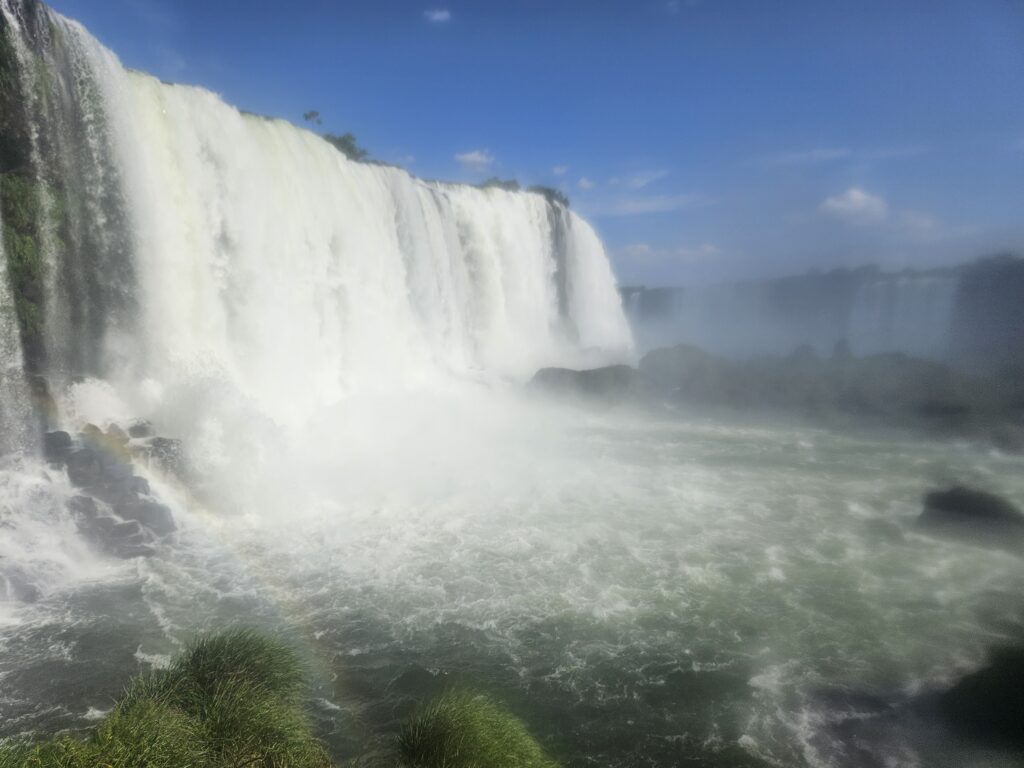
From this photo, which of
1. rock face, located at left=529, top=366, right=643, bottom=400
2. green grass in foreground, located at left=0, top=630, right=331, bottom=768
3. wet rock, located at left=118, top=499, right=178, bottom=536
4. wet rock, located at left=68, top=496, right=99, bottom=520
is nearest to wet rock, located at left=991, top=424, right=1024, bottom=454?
rock face, located at left=529, top=366, right=643, bottom=400

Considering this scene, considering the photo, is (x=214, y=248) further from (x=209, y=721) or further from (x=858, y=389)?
(x=858, y=389)

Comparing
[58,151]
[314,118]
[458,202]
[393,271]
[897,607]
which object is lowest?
[897,607]

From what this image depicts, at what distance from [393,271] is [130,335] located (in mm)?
9772

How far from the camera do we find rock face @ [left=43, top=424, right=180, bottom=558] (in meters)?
9.45

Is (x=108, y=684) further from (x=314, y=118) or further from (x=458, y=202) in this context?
(x=314, y=118)

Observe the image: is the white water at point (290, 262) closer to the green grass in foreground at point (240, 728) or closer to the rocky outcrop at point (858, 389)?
the rocky outcrop at point (858, 389)

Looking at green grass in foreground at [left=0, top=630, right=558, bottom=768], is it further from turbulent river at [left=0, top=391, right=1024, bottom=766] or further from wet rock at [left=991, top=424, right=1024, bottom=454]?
A: wet rock at [left=991, top=424, right=1024, bottom=454]

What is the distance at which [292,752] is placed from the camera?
480cm

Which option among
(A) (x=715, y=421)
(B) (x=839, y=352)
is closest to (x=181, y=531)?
(A) (x=715, y=421)

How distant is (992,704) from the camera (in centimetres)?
660

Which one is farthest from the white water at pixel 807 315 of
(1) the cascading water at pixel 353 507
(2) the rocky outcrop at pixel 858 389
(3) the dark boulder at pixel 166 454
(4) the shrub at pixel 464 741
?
(4) the shrub at pixel 464 741

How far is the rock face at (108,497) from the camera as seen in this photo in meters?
9.45

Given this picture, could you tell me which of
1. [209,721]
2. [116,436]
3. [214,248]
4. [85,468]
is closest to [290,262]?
[214,248]

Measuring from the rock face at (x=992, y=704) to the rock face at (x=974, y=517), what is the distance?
4.51m
